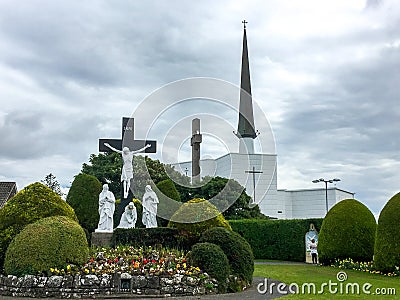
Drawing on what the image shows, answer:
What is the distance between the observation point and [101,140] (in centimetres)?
2042

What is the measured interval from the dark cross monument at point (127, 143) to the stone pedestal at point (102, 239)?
3.59 meters

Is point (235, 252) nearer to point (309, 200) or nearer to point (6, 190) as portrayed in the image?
point (6, 190)

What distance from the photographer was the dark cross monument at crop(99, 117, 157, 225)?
2058 centimetres

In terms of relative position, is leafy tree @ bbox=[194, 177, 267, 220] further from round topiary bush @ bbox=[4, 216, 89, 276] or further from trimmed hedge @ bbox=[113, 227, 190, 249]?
round topiary bush @ bbox=[4, 216, 89, 276]

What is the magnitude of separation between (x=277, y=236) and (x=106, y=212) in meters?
12.7

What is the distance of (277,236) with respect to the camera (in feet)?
89.2

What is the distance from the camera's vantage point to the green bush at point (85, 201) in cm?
2122

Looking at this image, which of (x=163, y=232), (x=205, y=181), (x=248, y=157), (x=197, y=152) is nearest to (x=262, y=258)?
(x=197, y=152)

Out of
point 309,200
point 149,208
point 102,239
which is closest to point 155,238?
point 102,239

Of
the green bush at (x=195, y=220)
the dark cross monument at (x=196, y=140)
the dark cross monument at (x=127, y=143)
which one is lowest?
the green bush at (x=195, y=220)

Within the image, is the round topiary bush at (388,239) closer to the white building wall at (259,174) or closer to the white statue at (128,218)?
the white statue at (128,218)

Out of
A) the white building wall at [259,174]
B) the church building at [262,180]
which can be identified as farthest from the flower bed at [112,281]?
the church building at [262,180]

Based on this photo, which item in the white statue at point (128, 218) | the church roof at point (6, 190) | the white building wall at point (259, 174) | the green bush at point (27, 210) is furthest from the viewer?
the white building wall at point (259, 174)

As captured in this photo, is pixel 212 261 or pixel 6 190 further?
pixel 6 190
